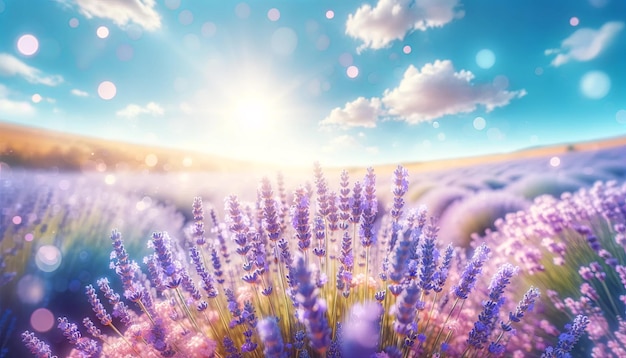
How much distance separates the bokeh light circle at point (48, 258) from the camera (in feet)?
11.6

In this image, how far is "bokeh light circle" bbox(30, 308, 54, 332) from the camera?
3002 mm

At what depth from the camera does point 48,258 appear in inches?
143

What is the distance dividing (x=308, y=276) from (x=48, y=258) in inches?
167

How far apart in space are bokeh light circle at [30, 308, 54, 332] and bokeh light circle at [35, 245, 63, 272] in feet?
1.84

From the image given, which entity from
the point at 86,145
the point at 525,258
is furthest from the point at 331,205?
the point at 86,145

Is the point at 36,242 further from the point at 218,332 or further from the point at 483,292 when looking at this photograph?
the point at 483,292

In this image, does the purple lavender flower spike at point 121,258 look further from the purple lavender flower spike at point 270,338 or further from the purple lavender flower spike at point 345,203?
the purple lavender flower spike at point 345,203

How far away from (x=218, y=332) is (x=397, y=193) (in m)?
1.77

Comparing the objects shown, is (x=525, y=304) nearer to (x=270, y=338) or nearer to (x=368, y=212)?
(x=368, y=212)

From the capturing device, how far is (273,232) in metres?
2.09

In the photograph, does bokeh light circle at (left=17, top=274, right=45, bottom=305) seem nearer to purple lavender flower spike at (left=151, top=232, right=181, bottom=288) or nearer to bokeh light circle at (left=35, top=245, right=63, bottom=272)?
bokeh light circle at (left=35, top=245, right=63, bottom=272)

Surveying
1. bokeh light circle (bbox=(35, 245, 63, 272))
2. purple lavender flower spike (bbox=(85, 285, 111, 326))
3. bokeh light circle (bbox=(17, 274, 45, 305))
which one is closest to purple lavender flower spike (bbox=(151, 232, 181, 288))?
purple lavender flower spike (bbox=(85, 285, 111, 326))

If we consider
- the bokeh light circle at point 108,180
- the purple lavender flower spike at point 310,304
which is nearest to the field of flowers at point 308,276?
the purple lavender flower spike at point 310,304

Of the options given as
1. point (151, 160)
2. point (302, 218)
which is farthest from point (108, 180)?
point (302, 218)
